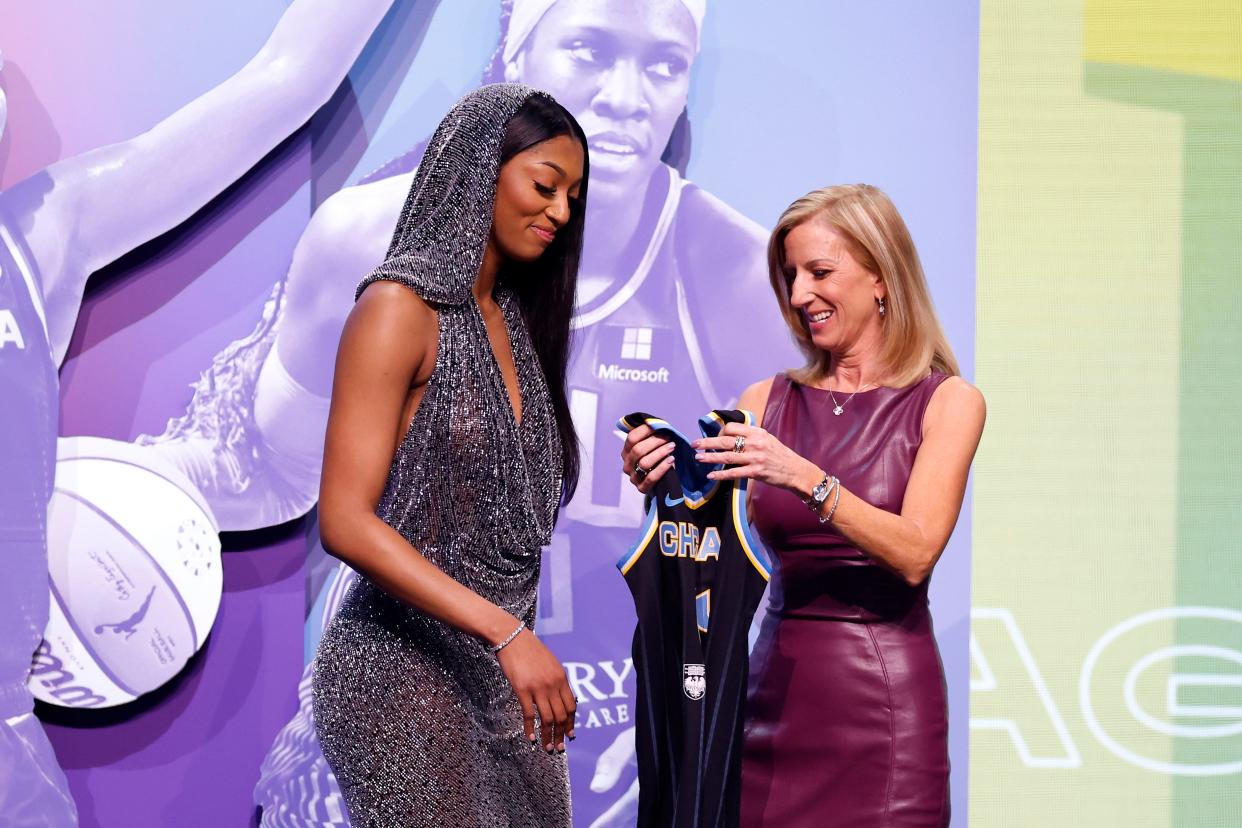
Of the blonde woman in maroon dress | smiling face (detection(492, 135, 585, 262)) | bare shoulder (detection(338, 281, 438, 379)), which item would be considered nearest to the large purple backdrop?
the blonde woman in maroon dress

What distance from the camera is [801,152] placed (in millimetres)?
3295

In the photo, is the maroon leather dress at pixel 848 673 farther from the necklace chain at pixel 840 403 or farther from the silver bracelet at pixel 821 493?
the silver bracelet at pixel 821 493

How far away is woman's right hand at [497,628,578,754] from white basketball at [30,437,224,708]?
1803 millimetres

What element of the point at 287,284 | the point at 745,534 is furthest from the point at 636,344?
the point at 745,534

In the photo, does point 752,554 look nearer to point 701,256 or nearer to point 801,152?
point 701,256

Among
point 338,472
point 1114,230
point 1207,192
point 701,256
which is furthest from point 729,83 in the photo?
point 338,472

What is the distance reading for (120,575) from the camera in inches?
117

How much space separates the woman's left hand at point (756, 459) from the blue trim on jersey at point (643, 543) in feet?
0.53

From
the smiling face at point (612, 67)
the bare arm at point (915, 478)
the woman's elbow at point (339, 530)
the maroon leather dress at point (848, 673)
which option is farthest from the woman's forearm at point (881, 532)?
the smiling face at point (612, 67)

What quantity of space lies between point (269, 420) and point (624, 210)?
1127 mm

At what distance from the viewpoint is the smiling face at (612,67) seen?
10.4ft

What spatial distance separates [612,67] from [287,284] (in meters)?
1.06

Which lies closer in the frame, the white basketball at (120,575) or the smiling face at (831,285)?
the smiling face at (831,285)

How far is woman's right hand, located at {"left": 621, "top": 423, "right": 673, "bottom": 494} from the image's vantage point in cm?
197
